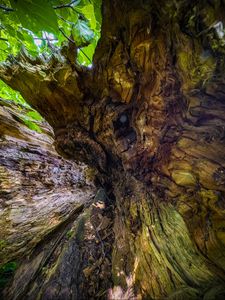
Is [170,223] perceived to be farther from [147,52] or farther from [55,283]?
[147,52]

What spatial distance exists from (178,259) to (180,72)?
976mm

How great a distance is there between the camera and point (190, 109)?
1.06 metres

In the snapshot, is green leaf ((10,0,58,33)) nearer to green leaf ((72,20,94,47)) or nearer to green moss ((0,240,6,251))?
green leaf ((72,20,94,47))

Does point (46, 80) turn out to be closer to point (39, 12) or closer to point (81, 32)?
point (81, 32)

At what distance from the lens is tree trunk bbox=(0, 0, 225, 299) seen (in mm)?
896

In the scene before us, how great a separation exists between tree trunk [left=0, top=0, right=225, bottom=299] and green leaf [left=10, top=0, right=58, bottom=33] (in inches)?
12.7

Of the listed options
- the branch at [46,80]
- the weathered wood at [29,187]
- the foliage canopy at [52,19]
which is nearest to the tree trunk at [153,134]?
the branch at [46,80]

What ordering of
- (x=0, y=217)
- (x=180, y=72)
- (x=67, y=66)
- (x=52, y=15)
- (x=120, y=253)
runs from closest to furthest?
1. (x=52, y=15)
2. (x=180, y=72)
3. (x=120, y=253)
4. (x=67, y=66)
5. (x=0, y=217)

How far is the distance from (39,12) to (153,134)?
0.87 metres

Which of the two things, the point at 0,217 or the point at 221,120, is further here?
the point at 0,217

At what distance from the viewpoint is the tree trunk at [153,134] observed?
0.90 metres

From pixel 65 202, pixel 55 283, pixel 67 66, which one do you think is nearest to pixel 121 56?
pixel 67 66

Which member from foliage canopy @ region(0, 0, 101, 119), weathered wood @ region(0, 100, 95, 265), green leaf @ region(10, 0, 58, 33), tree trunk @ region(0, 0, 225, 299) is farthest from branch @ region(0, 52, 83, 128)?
weathered wood @ region(0, 100, 95, 265)

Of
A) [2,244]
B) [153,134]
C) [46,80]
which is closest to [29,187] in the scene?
[2,244]
